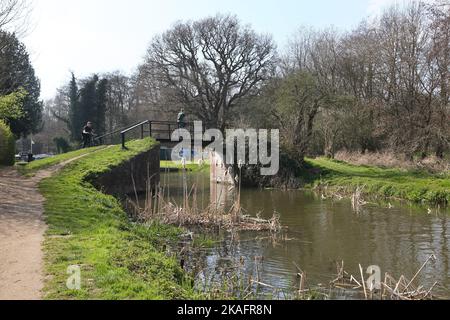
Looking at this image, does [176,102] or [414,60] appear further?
[176,102]

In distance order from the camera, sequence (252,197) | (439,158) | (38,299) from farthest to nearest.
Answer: (439,158) → (252,197) → (38,299)

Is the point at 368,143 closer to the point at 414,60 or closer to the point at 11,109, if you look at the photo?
the point at 414,60

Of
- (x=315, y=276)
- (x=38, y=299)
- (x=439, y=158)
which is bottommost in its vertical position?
(x=315, y=276)

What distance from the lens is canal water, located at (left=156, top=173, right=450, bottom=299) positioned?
897cm

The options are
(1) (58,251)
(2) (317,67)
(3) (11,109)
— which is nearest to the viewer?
(1) (58,251)

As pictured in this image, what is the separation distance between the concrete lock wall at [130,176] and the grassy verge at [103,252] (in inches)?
154

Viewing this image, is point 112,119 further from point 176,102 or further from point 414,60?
point 414,60

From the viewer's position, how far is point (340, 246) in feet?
37.7

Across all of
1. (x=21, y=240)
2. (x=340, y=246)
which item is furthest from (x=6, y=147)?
(x=340, y=246)

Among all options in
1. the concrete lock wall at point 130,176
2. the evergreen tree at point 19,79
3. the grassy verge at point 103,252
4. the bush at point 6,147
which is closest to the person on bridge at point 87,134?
the evergreen tree at point 19,79

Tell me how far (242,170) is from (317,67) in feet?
54.4

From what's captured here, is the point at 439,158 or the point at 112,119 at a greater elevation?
the point at 112,119

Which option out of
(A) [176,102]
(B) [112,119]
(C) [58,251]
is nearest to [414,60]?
(A) [176,102]

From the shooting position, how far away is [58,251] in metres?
7.69
